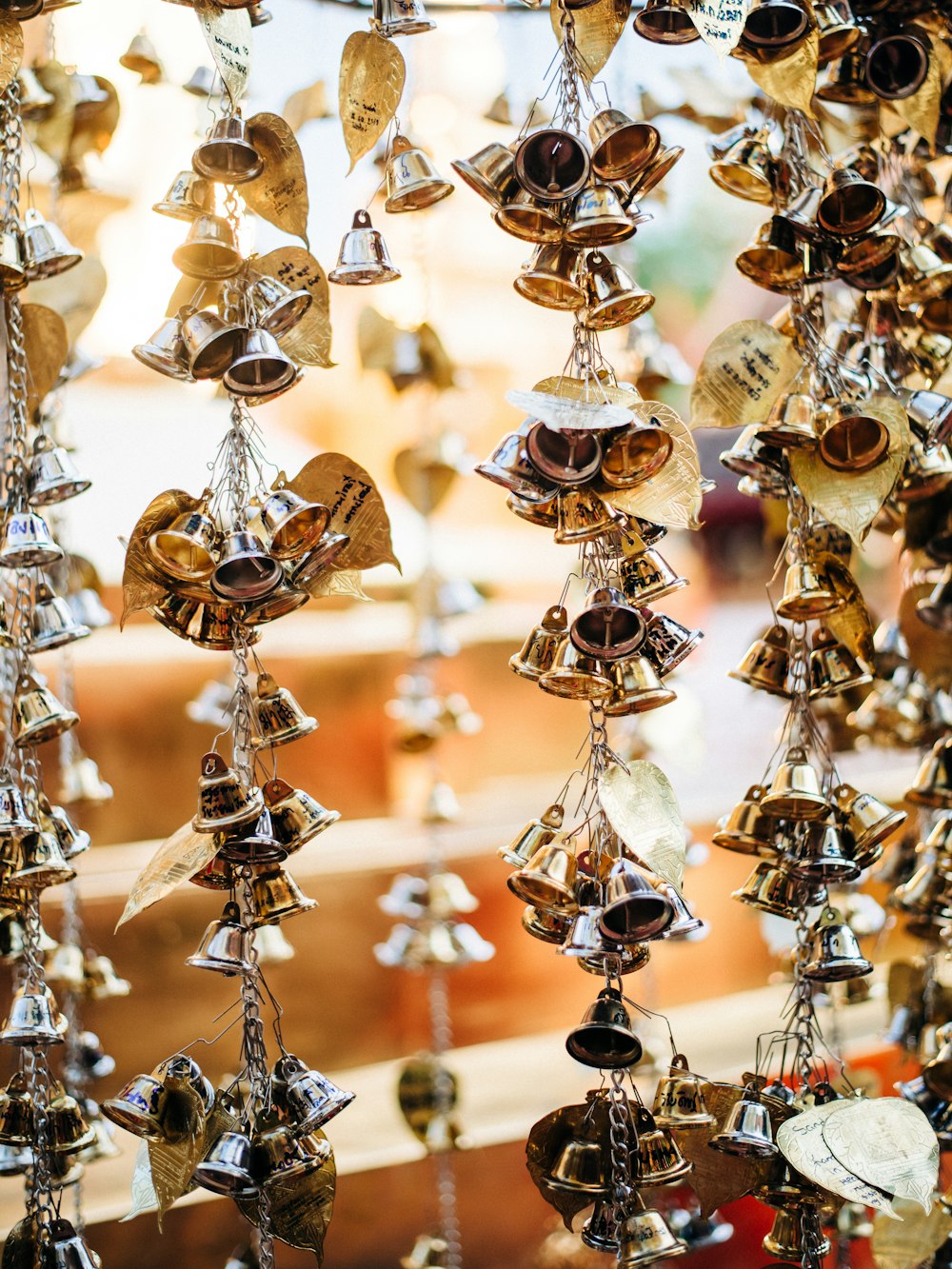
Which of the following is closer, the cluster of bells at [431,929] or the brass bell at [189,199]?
the brass bell at [189,199]

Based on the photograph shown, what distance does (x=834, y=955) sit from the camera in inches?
35.3

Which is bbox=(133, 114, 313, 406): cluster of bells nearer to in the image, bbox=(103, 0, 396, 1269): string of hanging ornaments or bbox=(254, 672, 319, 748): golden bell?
bbox=(103, 0, 396, 1269): string of hanging ornaments

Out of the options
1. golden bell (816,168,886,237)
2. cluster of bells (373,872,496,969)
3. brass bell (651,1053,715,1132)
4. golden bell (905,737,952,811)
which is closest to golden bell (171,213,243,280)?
golden bell (816,168,886,237)

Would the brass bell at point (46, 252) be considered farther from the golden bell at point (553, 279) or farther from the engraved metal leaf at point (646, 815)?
the engraved metal leaf at point (646, 815)

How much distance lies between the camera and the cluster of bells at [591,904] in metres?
0.78

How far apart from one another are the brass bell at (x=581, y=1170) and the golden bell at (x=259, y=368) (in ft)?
1.93

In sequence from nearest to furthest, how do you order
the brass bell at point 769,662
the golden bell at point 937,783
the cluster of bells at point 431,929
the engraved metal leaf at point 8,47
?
1. the engraved metal leaf at point 8,47
2. the brass bell at point 769,662
3. the golden bell at point 937,783
4. the cluster of bells at point 431,929

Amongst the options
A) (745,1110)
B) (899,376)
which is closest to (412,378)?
(899,376)

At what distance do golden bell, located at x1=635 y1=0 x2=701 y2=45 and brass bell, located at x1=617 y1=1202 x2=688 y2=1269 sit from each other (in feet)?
2.80

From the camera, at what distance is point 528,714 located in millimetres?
2057

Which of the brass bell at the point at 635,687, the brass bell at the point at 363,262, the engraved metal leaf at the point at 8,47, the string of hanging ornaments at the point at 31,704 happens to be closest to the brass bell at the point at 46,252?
the string of hanging ornaments at the point at 31,704

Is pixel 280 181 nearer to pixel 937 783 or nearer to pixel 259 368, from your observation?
pixel 259 368

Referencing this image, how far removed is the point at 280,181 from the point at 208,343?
0.15m

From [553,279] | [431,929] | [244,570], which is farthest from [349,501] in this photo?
[431,929]
